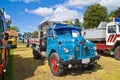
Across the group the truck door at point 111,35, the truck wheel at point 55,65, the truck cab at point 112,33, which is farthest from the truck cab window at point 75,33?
the truck door at point 111,35

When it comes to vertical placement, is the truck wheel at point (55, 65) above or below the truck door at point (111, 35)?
below

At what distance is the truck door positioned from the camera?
14.2 metres

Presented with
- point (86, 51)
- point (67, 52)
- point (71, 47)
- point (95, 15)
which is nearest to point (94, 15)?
point (95, 15)

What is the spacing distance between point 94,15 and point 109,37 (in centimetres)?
2775

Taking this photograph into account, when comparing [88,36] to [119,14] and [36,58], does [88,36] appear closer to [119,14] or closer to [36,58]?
[36,58]

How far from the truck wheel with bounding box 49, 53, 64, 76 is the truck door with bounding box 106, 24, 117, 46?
6.34m

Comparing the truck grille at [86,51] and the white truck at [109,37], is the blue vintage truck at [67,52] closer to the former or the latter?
the truck grille at [86,51]

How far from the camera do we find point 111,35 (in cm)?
1441

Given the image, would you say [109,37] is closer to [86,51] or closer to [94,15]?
[86,51]

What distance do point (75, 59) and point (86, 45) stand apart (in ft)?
3.11

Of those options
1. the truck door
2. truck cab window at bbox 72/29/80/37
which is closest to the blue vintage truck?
truck cab window at bbox 72/29/80/37

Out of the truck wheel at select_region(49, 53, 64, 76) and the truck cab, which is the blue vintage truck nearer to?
the truck wheel at select_region(49, 53, 64, 76)

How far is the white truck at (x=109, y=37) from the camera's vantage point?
1380 cm

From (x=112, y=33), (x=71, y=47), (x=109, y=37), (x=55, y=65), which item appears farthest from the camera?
(x=109, y=37)
